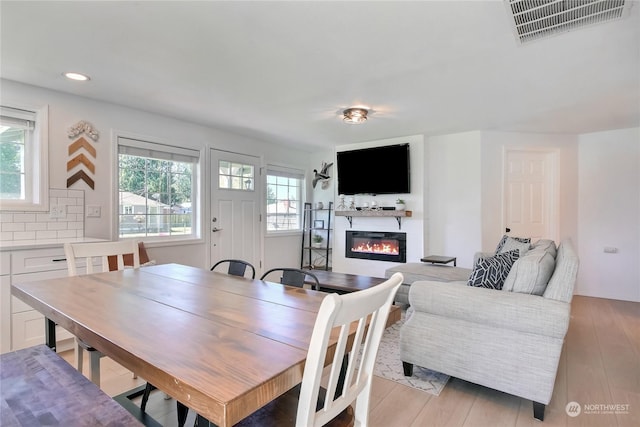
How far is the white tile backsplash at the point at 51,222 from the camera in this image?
270 cm

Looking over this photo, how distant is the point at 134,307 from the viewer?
1.29 meters

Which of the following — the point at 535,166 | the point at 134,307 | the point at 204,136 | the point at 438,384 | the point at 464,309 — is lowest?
the point at 438,384

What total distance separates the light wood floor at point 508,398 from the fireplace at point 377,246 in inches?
92.6

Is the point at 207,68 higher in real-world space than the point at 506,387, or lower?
higher

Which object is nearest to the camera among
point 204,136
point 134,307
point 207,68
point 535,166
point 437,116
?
point 134,307

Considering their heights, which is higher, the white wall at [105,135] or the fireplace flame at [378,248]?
the white wall at [105,135]

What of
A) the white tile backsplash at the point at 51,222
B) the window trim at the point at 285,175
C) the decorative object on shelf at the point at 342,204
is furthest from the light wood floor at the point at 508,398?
the decorative object on shelf at the point at 342,204

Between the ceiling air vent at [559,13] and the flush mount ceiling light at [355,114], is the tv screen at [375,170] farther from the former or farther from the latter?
the ceiling air vent at [559,13]

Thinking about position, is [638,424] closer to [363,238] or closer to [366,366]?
[366,366]

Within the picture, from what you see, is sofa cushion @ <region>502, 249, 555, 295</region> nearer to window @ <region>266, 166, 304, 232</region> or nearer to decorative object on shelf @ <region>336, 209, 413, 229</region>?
decorative object on shelf @ <region>336, 209, 413, 229</region>

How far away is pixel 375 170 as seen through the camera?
4980 millimetres

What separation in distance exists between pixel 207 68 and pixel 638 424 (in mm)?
3420

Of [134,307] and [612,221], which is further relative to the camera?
[612,221]

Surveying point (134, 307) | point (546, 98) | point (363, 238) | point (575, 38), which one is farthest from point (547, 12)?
point (363, 238)
